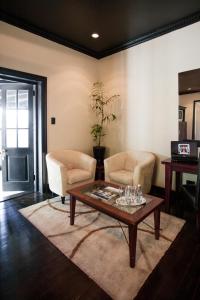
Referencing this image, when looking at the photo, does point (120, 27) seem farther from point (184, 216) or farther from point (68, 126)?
point (184, 216)

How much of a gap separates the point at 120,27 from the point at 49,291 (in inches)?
144

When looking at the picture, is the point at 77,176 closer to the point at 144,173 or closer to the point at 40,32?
the point at 144,173

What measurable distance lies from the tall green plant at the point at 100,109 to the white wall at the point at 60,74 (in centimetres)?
15

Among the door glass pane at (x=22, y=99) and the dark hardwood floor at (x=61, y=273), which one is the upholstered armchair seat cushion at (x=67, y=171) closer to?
the dark hardwood floor at (x=61, y=273)

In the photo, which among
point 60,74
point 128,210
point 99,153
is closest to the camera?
point 128,210

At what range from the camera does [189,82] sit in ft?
9.59

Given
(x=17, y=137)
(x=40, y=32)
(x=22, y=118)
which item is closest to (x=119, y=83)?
(x=40, y=32)

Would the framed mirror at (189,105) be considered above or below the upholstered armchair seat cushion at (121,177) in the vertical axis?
above

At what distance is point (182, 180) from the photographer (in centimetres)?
312

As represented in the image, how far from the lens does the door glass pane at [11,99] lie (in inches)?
131

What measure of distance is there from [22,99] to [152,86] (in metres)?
2.42

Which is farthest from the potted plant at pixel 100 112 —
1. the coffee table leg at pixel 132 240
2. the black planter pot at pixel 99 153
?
the coffee table leg at pixel 132 240

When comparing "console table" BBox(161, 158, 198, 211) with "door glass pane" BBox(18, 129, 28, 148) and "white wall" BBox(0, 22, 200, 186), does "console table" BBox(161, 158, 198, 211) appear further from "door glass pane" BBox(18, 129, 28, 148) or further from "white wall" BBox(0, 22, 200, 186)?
"door glass pane" BBox(18, 129, 28, 148)

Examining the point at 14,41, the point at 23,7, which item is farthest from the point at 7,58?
the point at 23,7
